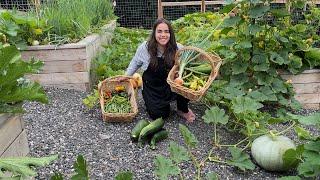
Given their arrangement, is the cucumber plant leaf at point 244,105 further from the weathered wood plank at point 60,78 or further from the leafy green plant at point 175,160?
the weathered wood plank at point 60,78

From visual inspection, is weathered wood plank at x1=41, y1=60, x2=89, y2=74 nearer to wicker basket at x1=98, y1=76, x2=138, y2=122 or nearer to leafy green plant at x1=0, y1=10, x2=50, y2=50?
leafy green plant at x1=0, y1=10, x2=50, y2=50

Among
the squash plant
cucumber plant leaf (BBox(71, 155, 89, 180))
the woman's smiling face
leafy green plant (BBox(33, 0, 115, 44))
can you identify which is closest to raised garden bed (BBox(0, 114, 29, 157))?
cucumber plant leaf (BBox(71, 155, 89, 180))

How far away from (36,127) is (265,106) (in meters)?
2.12

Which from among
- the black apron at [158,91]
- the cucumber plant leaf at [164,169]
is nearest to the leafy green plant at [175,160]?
the cucumber plant leaf at [164,169]

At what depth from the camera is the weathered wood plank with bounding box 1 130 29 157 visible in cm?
202

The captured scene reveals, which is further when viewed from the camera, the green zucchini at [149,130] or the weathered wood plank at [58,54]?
the weathered wood plank at [58,54]

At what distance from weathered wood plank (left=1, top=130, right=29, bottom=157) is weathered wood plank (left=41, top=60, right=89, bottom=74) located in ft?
6.82

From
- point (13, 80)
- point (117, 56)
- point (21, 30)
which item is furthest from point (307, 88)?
point (13, 80)

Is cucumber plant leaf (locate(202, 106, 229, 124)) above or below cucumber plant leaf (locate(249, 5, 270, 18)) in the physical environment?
below

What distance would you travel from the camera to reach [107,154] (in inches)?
118

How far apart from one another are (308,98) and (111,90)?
202 centimetres

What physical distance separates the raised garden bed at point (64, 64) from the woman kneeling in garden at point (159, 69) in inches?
28.9

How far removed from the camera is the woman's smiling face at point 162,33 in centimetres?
361

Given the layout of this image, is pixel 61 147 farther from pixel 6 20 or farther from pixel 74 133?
pixel 6 20
